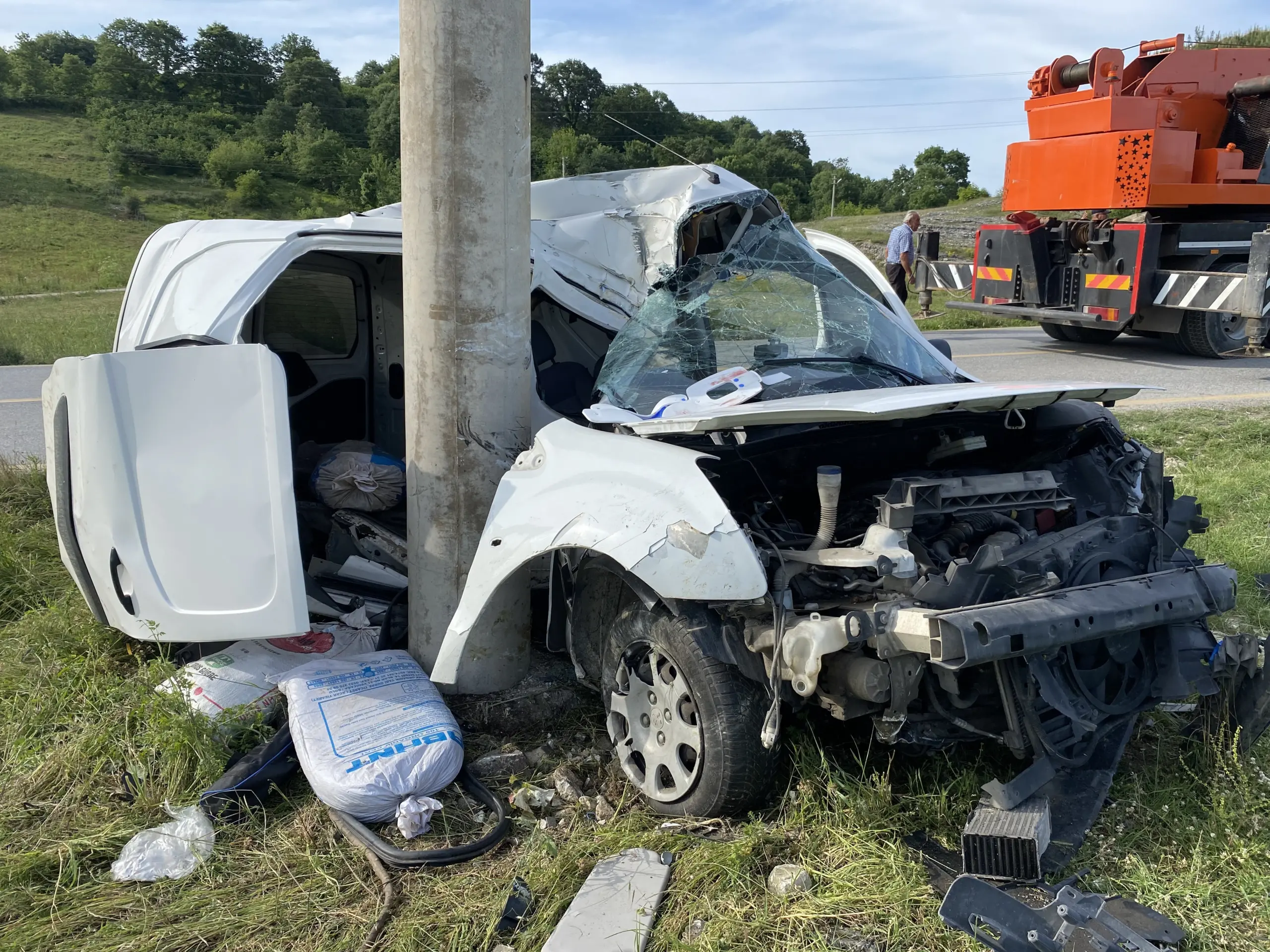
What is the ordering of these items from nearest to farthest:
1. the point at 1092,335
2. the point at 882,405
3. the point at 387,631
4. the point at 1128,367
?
the point at 882,405 < the point at 387,631 < the point at 1128,367 < the point at 1092,335

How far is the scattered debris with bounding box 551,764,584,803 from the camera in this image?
10.1 feet

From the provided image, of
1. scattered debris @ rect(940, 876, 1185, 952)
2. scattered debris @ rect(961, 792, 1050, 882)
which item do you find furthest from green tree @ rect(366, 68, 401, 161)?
scattered debris @ rect(940, 876, 1185, 952)

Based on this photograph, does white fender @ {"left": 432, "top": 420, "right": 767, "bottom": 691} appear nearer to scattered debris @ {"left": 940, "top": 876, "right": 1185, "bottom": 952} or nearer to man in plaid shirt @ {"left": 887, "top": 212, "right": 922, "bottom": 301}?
scattered debris @ {"left": 940, "top": 876, "right": 1185, "bottom": 952}

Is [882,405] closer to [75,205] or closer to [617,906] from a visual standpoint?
[617,906]

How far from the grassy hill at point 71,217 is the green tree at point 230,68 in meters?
11.2

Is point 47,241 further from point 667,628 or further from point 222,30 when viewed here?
point 222,30

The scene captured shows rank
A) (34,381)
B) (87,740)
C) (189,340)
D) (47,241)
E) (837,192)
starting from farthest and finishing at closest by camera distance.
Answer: (837,192)
(47,241)
(34,381)
(189,340)
(87,740)

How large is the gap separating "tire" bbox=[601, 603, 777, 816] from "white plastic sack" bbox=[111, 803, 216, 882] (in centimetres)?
126

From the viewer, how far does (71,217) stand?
43.2 metres

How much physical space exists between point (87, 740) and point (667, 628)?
207cm

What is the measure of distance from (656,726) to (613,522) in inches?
26.3

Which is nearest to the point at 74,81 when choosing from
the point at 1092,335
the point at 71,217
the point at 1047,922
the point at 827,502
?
the point at 71,217

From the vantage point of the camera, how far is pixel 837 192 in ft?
185

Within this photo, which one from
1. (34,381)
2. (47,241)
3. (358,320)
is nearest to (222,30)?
(47,241)
